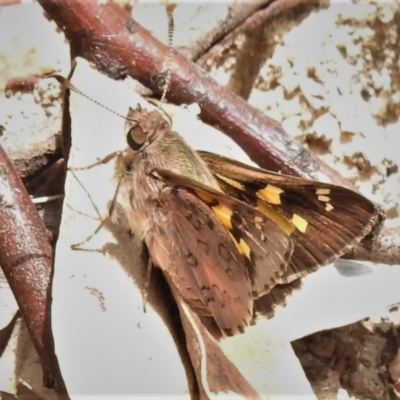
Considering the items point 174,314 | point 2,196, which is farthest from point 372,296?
point 2,196

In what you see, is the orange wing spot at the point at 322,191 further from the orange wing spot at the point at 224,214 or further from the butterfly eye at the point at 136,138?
the butterfly eye at the point at 136,138

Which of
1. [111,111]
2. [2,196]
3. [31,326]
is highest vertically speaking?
[111,111]

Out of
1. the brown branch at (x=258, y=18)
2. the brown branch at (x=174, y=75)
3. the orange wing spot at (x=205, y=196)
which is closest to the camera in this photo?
the orange wing spot at (x=205, y=196)

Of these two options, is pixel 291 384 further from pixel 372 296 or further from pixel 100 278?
pixel 100 278

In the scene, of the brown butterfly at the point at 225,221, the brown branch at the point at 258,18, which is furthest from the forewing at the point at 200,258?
the brown branch at the point at 258,18

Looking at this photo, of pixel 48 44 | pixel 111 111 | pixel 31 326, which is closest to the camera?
pixel 31 326

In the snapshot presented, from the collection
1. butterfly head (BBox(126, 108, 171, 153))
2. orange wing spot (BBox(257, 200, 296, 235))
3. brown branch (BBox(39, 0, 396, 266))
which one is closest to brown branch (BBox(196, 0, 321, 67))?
brown branch (BBox(39, 0, 396, 266))

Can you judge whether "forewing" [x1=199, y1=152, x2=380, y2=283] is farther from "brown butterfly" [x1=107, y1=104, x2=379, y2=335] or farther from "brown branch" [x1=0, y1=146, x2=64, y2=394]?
"brown branch" [x1=0, y1=146, x2=64, y2=394]
